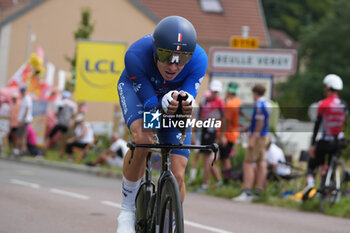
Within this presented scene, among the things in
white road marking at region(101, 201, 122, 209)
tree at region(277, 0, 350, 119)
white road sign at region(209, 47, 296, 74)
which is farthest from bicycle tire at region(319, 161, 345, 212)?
tree at region(277, 0, 350, 119)

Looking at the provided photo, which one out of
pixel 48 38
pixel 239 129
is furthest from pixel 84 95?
pixel 48 38

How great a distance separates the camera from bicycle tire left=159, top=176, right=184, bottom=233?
5155 millimetres

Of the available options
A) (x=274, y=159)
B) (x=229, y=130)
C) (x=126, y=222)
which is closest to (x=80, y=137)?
(x=229, y=130)

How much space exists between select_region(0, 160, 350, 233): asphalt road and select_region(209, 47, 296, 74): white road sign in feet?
10.6

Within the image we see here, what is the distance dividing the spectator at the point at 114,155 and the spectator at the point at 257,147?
5.70 m

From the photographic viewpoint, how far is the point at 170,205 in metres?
5.39

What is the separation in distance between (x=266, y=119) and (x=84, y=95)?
1014 cm

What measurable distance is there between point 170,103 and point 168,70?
0.34m

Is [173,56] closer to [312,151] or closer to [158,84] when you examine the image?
[158,84]

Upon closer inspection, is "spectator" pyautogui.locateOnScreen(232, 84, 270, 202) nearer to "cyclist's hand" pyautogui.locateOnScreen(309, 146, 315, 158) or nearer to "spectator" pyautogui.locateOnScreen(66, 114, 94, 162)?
"cyclist's hand" pyautogui.locateOnScreen(309, 146, 315, 158)

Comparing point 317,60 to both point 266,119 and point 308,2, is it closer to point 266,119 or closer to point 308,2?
point 308,2

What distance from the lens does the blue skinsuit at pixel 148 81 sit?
5820 millimetres

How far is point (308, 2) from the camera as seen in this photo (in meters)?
80.4

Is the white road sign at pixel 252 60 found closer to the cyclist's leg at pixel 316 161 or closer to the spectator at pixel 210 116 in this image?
the spectator at pixel 210 116
